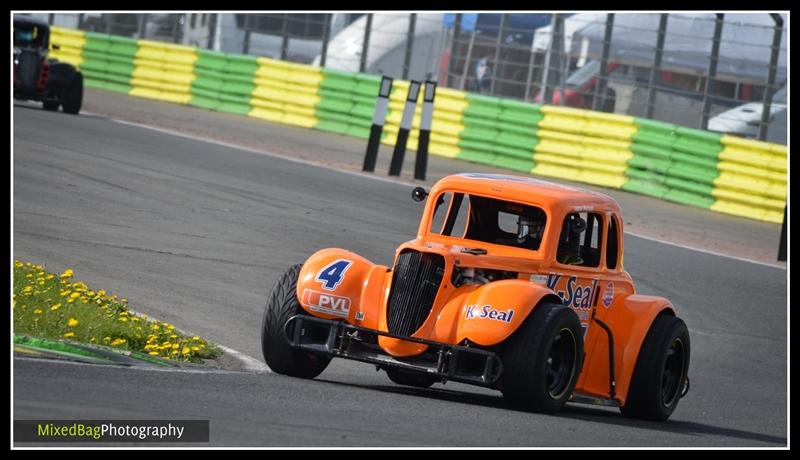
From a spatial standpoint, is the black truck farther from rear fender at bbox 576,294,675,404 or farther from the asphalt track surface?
rear fender at bbox 576,294,675,404

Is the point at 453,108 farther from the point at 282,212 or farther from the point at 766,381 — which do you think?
the point at 766,381

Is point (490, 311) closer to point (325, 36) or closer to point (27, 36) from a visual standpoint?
point (27, 36)

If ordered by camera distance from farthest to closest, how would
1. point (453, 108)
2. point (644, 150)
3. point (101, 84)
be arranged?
1. point (101, 84)
2. point (453, 108)
3. point (644, 150)

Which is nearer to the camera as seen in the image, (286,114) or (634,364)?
(634,364)

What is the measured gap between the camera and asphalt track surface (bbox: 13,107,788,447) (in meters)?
6.59

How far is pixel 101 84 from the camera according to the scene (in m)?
31.9

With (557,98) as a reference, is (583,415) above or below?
below

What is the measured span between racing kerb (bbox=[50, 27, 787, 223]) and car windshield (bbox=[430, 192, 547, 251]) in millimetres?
13349

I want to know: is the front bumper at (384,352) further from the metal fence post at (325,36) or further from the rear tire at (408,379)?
the metal fence post at (325,36)

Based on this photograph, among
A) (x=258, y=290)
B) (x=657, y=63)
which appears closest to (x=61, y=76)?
(x=657, y=63)

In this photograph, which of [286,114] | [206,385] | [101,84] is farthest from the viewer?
[101,84]

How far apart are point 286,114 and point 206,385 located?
72.4 feet

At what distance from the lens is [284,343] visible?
8.34 meters
